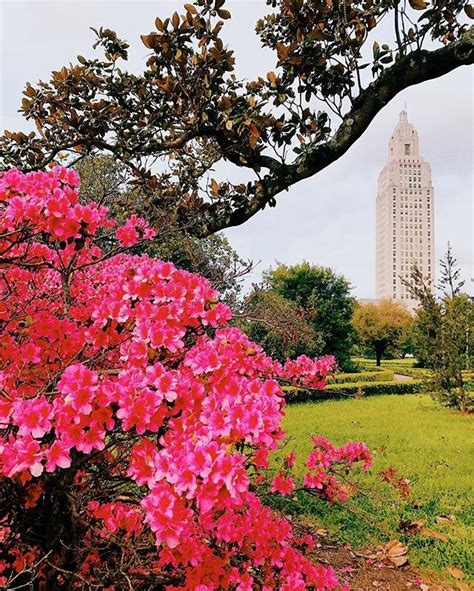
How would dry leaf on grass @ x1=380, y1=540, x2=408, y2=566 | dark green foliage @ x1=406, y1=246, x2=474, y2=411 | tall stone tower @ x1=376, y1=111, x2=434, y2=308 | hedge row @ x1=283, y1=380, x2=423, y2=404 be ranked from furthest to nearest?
tall stone tower @ x1=376, y1=111, x2=434, y2=308 → hedge row @ x1=283, y1=380, x2=423, y2=404 → dark green foliage @ x1=406, y1=246, x2=474, y2=411 → dry leaf on grass @ x1=380, y1=540, x2=408, y2=566

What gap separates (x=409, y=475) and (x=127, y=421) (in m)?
4.76

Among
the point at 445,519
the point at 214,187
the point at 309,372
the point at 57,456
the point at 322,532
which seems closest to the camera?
the point at 57,456

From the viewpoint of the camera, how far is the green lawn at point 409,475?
3572 millimetres

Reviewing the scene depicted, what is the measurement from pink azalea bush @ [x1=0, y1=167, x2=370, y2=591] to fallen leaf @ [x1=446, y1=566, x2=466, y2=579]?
1201 mm

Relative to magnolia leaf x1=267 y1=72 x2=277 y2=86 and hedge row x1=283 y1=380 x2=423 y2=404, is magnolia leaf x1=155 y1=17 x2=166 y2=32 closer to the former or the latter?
magnolia leaf x1=267 y1=72 x2=277 y2=86

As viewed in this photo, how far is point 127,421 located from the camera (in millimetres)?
1279

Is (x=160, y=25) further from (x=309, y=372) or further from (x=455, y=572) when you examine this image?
(x=455, y=572)

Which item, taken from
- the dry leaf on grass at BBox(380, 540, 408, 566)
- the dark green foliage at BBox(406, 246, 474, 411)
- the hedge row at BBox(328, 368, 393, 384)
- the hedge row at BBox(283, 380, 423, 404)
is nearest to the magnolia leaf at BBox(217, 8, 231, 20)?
A: the dry leaf on grass at BBox(380, 540, 408, 566)

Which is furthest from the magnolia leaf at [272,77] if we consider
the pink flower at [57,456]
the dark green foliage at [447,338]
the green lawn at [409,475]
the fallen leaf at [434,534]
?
the dark green foliage at [447,338]

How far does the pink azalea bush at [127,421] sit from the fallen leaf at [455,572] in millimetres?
1201

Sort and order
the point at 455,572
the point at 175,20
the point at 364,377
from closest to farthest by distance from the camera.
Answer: the point at 175,20 → the point at 455,572 → the point at 364,377

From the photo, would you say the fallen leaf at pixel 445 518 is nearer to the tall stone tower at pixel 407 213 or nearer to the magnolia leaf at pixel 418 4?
the magnolia leaf at pixel 418 4

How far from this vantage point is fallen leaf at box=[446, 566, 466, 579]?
307cm

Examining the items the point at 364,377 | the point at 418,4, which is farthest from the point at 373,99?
the point at 364,377
